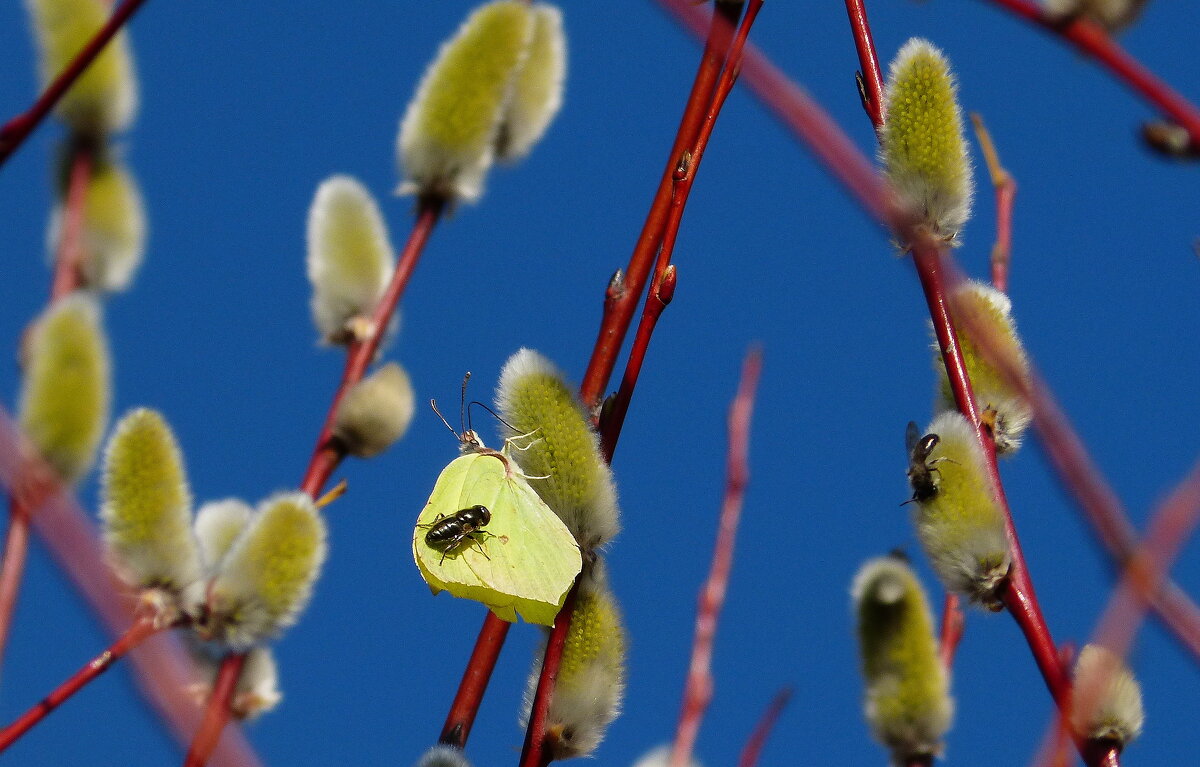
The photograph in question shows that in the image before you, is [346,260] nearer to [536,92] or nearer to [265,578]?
[536,92]

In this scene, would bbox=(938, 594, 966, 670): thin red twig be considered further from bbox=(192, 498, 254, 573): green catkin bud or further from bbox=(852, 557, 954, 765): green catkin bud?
bbox=(192, 498, 254, 573): green catkin bud

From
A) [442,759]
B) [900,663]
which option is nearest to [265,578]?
[442,759]

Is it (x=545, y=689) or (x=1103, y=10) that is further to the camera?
(x=545, y=689)

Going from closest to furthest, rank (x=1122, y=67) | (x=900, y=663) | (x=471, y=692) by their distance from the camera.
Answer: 1. (x=1122, y=67)
2. (x=471, y=692)
3. (x=900, y=663)

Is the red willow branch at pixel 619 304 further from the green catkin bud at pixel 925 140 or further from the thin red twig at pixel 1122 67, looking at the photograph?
the thin red twig at pixel 1122 67

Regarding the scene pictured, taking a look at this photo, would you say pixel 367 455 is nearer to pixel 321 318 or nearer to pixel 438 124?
pixel 321 318

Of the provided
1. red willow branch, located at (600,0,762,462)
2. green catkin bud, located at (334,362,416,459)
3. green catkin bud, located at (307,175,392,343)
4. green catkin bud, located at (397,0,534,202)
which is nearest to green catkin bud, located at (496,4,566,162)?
green catkin bud, located at (397,0,534,202)

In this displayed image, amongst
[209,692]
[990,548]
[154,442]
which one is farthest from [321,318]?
[990,548]
